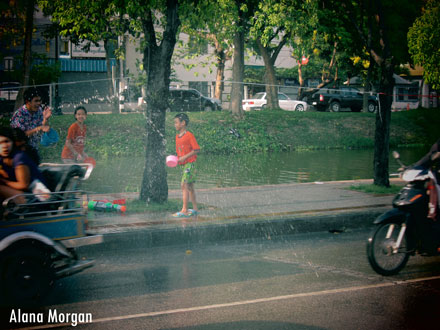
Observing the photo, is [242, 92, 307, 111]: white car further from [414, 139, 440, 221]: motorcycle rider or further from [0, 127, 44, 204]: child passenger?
[0, 127, 44, 204]: child passenger

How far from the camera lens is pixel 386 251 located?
20.9ft

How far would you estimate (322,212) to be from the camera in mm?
9562

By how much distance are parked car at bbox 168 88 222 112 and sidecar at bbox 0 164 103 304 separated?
95.4 feet

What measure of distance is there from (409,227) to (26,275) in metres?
4.22

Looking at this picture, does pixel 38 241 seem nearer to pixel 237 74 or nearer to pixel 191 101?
pixel 237 74

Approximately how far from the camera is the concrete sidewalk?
8.36 meters

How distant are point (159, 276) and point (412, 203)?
10.00 feet

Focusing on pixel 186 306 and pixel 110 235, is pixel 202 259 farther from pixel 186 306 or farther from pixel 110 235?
pixel 186 306

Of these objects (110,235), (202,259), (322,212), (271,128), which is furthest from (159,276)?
(271,128)

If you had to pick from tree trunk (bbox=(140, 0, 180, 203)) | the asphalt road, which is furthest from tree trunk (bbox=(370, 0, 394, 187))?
tree trunk (bbox=(140, 0, 180, 203))

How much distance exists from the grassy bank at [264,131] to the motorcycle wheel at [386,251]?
53.4 ft

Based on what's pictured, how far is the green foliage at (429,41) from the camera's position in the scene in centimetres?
1485

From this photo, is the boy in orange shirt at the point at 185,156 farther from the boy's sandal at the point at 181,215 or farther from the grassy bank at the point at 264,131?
the grassy bank at the point at 264,131

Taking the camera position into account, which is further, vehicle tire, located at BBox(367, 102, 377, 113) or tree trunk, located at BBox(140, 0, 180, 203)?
vehicle tire, located at BBox(367, 102, 377, 113)
